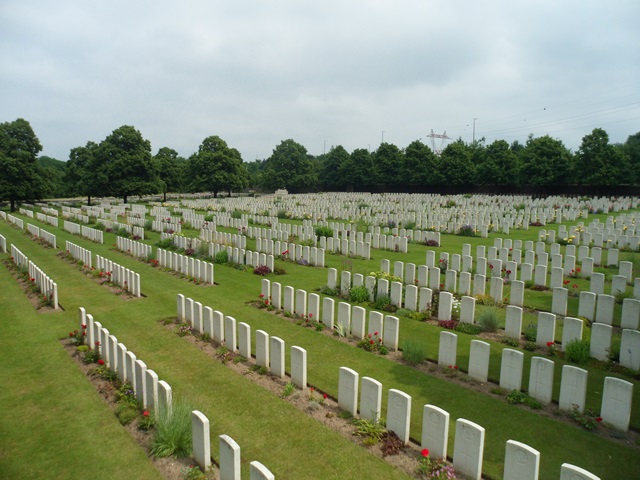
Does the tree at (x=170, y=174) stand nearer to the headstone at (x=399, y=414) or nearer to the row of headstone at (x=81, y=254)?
the row of headstone at (x=81, y=254)

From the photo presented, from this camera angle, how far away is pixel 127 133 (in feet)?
171

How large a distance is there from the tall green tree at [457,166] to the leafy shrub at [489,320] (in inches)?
2051

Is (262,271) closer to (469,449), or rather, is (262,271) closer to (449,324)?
(449,324)

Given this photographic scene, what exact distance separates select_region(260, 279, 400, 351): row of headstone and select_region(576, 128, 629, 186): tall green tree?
145 feet

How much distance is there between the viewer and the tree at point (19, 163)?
42.3 metres

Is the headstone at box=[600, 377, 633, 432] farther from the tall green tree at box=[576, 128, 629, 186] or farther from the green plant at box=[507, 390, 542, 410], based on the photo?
the tall green tree at box=[576, 128, 629, 186]

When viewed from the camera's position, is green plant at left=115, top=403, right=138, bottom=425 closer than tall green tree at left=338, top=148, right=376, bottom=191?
Yes

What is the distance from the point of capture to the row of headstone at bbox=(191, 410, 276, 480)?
12.9 feet

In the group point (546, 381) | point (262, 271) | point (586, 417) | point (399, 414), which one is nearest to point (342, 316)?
point (399, 414)

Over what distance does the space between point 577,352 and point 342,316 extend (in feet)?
14.9

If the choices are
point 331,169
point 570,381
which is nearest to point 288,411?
point 570,381

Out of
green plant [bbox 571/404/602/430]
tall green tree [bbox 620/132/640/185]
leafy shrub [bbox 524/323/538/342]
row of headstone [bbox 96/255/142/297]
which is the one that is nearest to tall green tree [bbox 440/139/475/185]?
tall green tree [bbox 620/132/640/185]

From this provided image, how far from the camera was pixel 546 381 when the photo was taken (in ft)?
20.6

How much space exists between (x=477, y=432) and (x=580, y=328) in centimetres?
455
